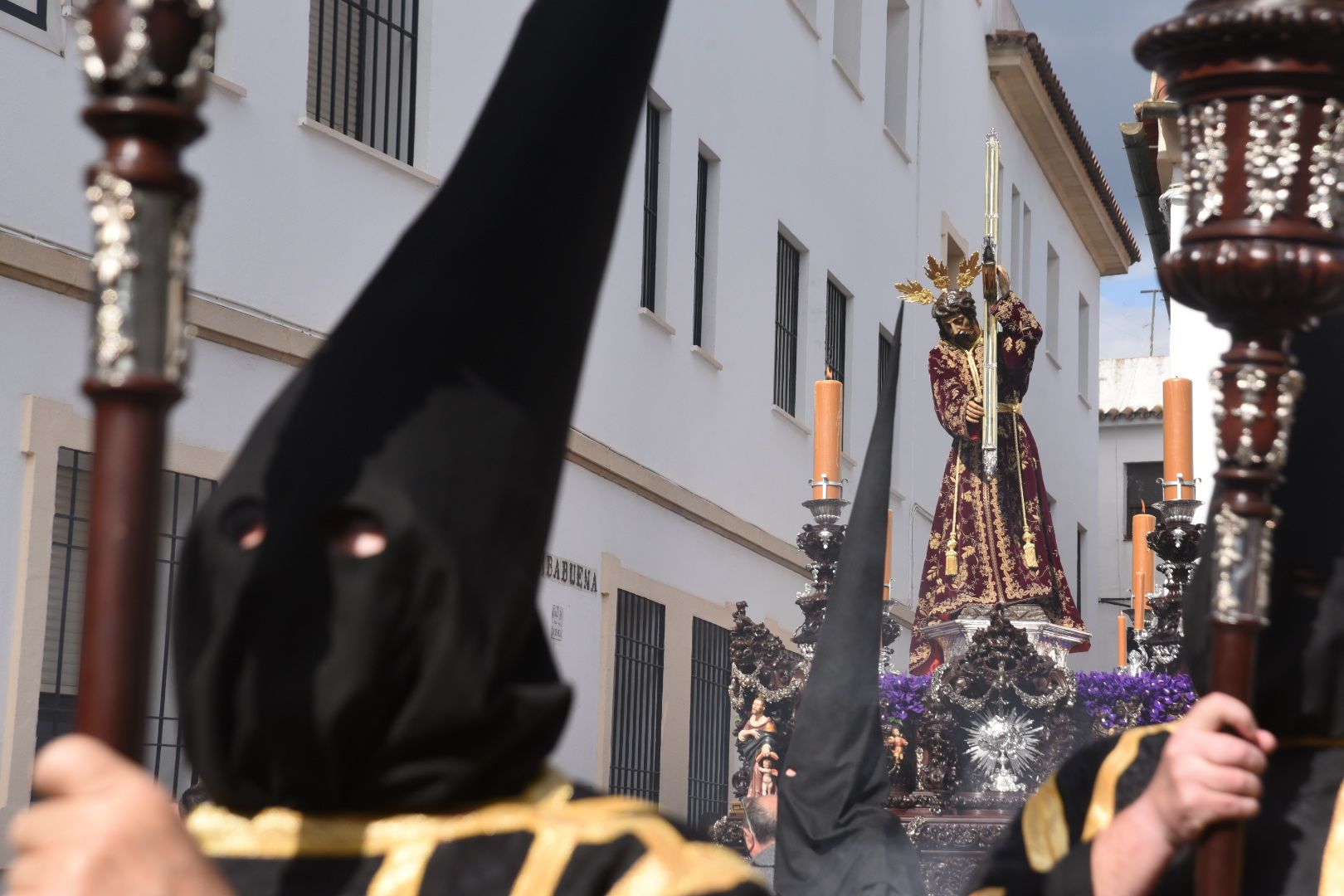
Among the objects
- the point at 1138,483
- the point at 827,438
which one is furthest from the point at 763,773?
the point at 1138,483

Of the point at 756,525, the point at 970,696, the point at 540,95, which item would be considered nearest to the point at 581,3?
the point at 540,95

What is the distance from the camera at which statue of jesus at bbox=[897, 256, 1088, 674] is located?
9.32 meters

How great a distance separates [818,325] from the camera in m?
16.4

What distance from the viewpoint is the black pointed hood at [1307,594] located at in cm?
236

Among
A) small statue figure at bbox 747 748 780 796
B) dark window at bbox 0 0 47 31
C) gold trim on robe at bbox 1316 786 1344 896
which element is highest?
dark window at bbox 0 0 47 31

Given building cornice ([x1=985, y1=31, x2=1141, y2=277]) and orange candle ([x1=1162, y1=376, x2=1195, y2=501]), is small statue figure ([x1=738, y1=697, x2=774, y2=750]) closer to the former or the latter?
orange candle ([x1=1162, y1=376, x2=1195, y2=501])

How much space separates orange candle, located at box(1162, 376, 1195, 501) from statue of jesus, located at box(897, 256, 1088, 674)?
80.5 inches

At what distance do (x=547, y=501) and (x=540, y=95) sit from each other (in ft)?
1.37

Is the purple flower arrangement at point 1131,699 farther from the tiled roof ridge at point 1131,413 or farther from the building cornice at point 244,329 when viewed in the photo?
the tiled roof ridge at point 1131,413

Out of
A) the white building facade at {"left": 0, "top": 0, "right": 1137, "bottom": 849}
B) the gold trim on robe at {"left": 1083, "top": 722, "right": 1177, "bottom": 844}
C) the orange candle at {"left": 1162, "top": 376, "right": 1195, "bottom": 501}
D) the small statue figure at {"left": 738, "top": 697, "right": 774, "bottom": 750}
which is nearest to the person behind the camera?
the gold trim on robe at {"left": 1083, "top": 722, "right": 1177, "bottom": 844}

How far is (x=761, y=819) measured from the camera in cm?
771

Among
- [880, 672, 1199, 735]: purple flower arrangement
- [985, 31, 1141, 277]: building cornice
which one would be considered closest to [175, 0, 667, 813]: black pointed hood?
[880, 672, 1199, 735]: purple flower arrangement

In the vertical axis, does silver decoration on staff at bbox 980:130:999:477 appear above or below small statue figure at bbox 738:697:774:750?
above

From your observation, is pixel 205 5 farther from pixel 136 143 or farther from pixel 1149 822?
pixel 1149 822
